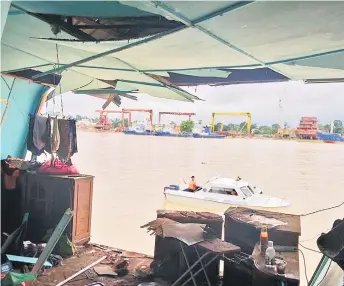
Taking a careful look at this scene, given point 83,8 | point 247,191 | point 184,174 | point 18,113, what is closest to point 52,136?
point 18,113

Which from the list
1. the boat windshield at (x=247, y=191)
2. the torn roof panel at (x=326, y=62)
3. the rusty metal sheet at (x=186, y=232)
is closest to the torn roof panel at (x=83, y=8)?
the torn roof panel at (x=326, y=62)

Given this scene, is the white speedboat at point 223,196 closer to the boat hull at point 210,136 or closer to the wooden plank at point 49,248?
the wooden plank at point 49,248

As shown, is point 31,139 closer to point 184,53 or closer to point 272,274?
point 184,53

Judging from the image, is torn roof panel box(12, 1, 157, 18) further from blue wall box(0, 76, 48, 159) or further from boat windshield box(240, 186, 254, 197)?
boat windshield box(240, 186, 254, 197)

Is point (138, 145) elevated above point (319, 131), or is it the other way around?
point (319, 131)

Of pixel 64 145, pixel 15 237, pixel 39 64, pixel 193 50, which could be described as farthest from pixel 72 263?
pixel 193 50

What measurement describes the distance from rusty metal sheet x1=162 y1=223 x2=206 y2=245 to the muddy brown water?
1.94 m

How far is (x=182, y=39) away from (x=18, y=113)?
3763mm

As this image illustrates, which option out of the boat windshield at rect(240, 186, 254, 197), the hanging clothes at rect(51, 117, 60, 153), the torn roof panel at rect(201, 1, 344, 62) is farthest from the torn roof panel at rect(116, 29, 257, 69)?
the boat windshield at rect(240, 186, 254, 197)

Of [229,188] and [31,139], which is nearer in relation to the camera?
[31,139]

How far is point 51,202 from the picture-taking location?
4477 mm

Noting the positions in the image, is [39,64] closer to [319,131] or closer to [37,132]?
[37,132]

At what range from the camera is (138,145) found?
20.1 m

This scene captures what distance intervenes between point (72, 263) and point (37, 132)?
1890 mm
